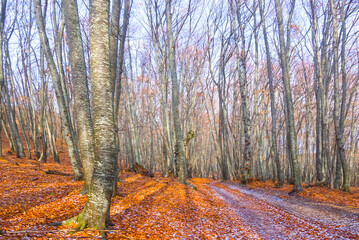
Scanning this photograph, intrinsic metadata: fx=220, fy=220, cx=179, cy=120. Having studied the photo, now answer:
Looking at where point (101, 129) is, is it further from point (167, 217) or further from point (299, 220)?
point (299, 220)

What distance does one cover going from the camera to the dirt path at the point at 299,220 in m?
4.83

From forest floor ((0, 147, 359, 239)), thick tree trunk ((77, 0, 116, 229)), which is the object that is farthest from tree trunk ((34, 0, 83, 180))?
thick tree trunk ((77, 0, 116, 229))

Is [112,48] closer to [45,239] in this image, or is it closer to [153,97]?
[45,239]

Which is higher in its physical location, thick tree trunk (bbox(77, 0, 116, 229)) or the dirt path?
thick tree trunk (bbox(77, 0, 116, 229))

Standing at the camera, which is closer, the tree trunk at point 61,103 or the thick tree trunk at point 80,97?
the thick tree trunk at point 80,97

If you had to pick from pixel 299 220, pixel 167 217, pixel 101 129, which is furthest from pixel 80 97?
pixel 299 220

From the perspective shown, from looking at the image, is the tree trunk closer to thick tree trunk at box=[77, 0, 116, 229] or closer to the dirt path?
thick tree trunk at box=[77, 0, 116, 229]

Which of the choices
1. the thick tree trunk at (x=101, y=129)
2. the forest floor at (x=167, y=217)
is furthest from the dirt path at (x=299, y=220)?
the thick tree trunk at (x=101, y=129)

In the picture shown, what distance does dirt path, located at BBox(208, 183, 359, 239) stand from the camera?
190 inches

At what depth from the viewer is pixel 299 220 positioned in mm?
5992

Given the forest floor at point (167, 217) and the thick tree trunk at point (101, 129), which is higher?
the thick tree trunk at point (101, 129)

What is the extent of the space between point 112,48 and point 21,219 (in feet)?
15.0

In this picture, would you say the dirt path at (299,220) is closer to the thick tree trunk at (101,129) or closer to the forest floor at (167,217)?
the forest floor at (167,217)

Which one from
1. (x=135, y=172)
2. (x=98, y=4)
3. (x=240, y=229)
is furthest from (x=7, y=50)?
(x=240, y=229)
